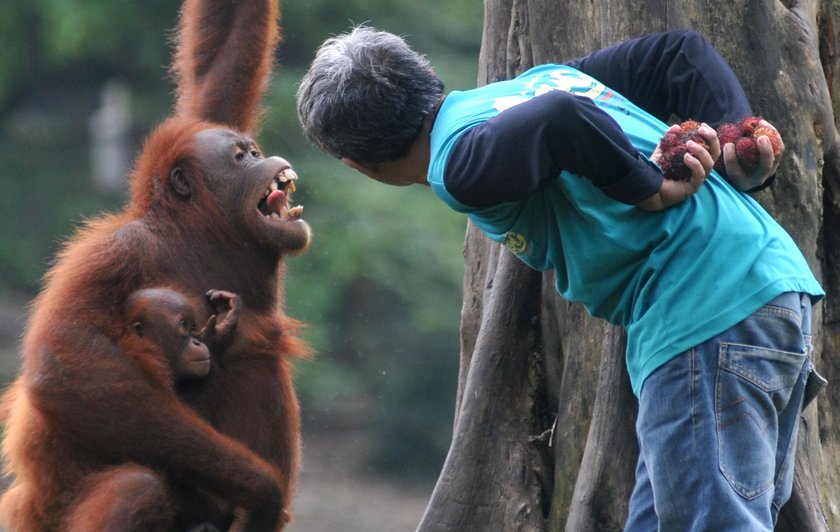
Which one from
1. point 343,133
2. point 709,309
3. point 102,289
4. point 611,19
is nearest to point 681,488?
point 709,309

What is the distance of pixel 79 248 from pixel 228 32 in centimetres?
121

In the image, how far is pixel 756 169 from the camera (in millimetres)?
2826

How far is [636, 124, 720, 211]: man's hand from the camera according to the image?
2.64 m

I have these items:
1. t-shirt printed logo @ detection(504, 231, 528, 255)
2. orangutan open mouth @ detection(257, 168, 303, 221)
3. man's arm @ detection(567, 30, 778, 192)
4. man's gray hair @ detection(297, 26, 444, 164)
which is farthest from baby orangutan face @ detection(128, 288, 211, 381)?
man's arm @ detection(567, 30, 778, 192)

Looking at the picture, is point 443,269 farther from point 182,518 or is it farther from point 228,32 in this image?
point 182,518

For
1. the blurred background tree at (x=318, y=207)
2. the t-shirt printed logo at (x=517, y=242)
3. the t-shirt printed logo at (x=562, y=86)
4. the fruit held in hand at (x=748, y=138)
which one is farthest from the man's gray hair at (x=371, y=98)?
the blurred background tree at (x=318, y=207)

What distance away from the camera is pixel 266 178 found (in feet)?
12.7

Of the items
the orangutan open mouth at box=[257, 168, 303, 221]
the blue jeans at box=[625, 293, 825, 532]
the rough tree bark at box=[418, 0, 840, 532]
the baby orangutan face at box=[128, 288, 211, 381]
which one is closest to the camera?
the blue jeans at box=[625, 293, 825, 532]

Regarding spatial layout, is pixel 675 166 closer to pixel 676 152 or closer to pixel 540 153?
pixel 676 152

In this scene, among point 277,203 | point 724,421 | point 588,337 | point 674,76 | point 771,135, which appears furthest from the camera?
point 277,203

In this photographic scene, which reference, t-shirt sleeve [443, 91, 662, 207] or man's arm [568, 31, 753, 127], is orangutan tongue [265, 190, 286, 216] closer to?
man's arm [568, 31, 753, 127]

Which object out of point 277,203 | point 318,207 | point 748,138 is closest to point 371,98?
point 748,138

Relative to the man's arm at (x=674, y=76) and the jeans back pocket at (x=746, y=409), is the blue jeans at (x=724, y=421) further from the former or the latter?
the man's arm at (x=674, y=76)

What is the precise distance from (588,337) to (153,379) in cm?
136
